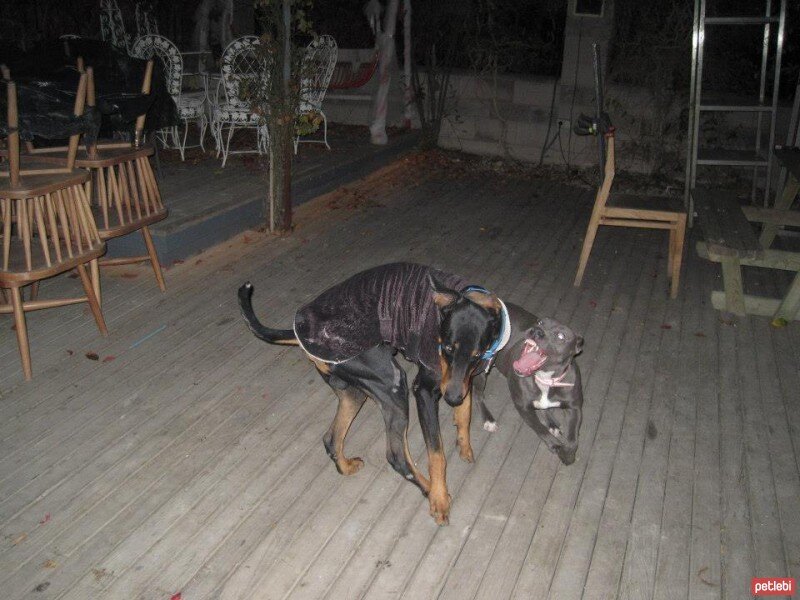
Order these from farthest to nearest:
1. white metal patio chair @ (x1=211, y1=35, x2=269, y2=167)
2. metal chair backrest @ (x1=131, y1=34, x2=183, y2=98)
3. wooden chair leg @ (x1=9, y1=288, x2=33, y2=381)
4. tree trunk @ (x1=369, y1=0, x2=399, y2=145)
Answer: tree trunk @ (x1=369, y1=0, x2=399, y2=145)
metal chair backrest @ (x1=131, y1=34, x2=183, y2=98)
white metal patio chair @ (x1=211, y1=35, x2=269, y2=167)
wooden chair leg @ (x1=9, y1=288, x2=33, y2=381)

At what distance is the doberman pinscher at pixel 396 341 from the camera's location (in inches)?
78.0

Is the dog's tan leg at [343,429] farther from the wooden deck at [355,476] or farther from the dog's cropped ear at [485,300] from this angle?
the dog's cropped ear at [485,300]

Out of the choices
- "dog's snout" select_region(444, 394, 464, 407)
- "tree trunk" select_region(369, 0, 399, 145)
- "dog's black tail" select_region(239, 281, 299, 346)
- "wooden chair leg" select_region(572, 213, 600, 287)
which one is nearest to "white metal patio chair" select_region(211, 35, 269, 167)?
"tree trunk" select_region(369, 0, 399, 145)

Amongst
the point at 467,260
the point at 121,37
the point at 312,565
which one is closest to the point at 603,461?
the point at 312,565

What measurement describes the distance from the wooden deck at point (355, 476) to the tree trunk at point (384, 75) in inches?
154

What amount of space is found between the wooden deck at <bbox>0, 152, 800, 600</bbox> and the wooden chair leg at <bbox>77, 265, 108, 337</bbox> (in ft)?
0.22

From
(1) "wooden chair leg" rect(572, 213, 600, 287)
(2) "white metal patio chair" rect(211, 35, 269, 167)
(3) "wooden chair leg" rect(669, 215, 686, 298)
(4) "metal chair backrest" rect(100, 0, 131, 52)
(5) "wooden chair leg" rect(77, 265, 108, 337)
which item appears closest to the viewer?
(5) "wooden chair leg" rect(77, 265, 108, 337)

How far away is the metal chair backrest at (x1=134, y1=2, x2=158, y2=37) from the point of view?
8.27 metres

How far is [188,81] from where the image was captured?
7852 millimetres

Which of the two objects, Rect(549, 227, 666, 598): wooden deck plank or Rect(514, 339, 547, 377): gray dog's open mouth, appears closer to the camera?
Rect(549, 227, 666, 598): wooden deck plank

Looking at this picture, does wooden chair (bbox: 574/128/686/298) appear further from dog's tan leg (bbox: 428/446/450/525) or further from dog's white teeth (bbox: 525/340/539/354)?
dog's tan leg (bbox: 428/446/450/525)

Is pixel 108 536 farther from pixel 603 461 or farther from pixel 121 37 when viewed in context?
pixel 121 37

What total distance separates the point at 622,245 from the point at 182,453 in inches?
153

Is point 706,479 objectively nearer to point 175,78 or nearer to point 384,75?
point 175,78
